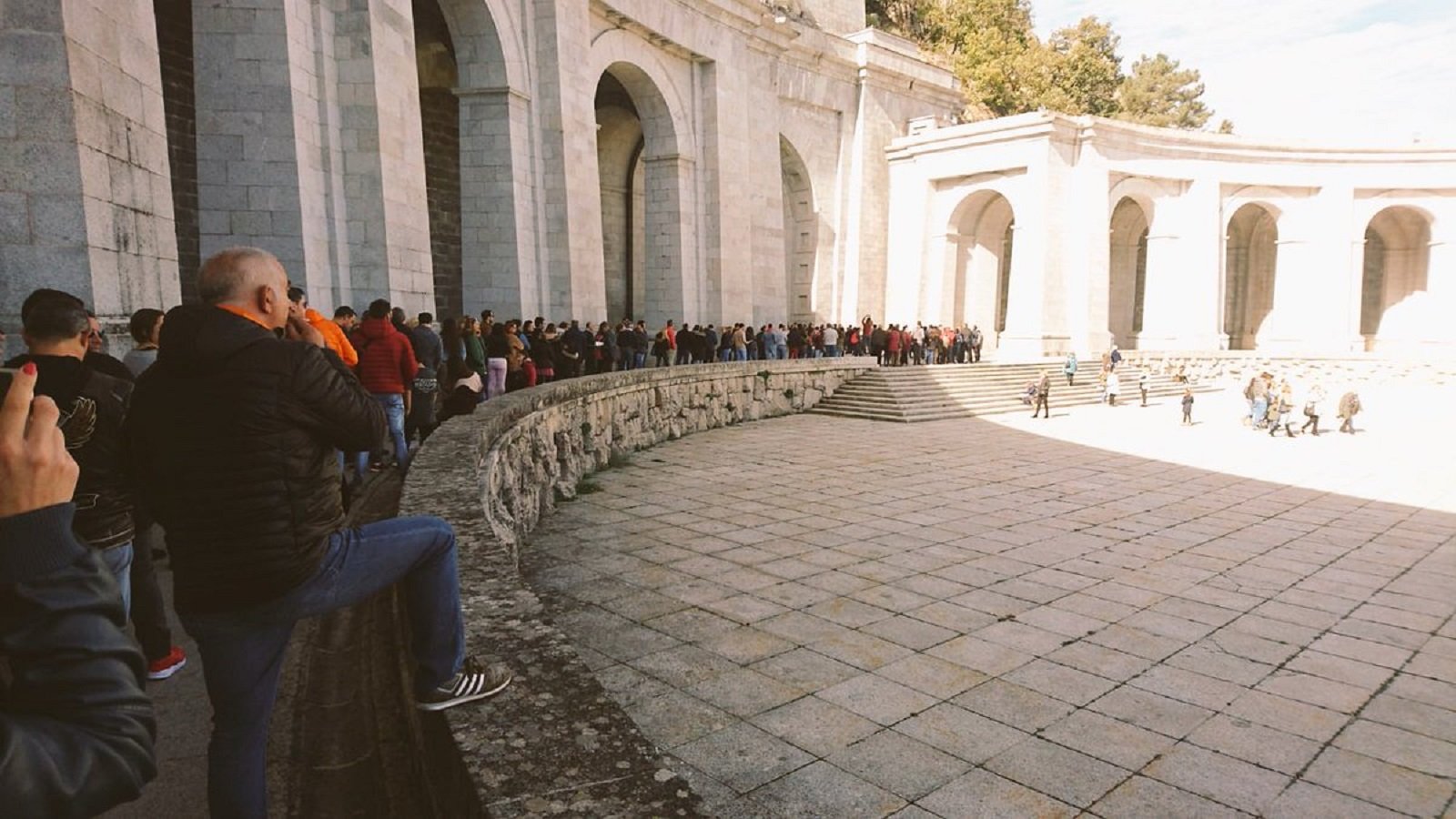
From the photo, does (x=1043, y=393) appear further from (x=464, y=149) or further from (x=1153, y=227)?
(x=1153, y=227)

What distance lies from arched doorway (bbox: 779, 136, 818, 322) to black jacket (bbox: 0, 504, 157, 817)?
2652cm

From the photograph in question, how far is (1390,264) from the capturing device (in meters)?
30.6

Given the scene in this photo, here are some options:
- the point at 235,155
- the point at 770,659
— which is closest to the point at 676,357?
the point at 235,155

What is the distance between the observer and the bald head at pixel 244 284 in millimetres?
2170

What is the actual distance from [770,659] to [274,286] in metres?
3.19

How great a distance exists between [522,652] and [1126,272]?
1407 inches

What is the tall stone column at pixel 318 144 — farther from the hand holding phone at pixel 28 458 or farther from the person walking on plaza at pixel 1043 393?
the person walking on plaza at pixel 1043 393

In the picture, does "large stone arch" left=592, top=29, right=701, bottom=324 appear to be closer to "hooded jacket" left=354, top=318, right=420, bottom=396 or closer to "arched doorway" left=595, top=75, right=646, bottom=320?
"arched doorway" left=595, top=75, right=646, bottom=320

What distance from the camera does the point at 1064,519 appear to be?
793cm

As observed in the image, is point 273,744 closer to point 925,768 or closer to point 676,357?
point 925,768

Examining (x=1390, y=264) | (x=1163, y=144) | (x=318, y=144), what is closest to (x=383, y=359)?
(x=318, y=144)

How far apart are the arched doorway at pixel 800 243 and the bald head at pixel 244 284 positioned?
997 inches

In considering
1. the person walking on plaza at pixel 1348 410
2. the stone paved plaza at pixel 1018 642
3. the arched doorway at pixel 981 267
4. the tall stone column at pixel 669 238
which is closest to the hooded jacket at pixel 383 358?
the stone paved plaza at pixel 1018 642

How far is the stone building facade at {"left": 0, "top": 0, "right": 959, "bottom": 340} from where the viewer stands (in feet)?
18.7
